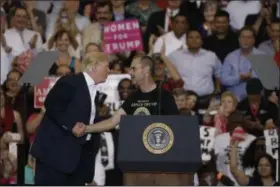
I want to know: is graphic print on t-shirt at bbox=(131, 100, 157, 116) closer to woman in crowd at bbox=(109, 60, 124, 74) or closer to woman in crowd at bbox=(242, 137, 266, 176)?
woman in crowd at bbox=(242, 137, 266, 176)

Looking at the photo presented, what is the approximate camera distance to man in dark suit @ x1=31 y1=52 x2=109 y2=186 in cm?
982

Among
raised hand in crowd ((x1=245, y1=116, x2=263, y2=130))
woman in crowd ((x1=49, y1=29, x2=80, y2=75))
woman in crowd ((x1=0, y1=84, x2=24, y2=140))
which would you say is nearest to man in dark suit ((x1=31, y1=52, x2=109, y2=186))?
woman in crowd ((x1=0, y1=84, x2=24, y2=140))

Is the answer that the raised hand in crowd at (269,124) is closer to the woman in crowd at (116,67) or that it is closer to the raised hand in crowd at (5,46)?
the woman in crowd at (116,67)

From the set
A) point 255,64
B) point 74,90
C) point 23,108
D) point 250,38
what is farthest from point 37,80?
point 250,38

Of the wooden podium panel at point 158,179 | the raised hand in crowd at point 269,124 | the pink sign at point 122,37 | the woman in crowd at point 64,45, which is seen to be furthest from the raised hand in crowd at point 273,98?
the wooden podium panel at point 158,179

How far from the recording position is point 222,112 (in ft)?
42.8

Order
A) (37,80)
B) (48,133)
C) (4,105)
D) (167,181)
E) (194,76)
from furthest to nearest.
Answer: (194,76)
(4,105)
(37,80)
(48,133)
(167,181)

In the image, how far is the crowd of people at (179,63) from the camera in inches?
492

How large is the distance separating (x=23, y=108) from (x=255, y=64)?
9.09ft

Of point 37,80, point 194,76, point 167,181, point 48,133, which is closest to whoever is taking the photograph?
point 167,181

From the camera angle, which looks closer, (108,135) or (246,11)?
(108,135)

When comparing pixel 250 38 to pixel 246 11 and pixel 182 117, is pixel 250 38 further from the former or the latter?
pixel 182 117

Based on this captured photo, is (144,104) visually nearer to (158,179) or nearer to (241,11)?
(158,179)

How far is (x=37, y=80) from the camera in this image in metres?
11.4
